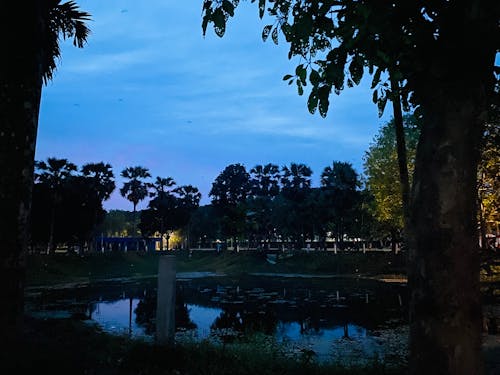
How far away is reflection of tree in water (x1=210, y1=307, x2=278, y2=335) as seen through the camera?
62.4ft

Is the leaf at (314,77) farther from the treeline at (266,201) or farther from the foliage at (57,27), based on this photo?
the treeline at (266,201)

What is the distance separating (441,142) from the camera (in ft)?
12.4

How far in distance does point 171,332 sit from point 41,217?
54.1 m

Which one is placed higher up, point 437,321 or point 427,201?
point 427,201

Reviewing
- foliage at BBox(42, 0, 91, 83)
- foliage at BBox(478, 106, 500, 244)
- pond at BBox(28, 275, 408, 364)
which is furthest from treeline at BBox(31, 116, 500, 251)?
foliage at BBox(42, 0, 91, 83)

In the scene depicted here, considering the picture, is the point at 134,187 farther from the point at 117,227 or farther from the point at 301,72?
the point at 301,72

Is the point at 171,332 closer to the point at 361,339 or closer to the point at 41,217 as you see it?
the point at 361,339

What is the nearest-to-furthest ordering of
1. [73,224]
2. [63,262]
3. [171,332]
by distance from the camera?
[171,332] → [63,262] → [73,224]

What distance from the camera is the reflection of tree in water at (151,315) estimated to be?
19719mm

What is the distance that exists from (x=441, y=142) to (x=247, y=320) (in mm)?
19183

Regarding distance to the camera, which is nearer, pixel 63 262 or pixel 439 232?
pixel 439 232

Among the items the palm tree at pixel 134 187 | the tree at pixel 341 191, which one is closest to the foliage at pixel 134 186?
the palm tree at pixel 134 187

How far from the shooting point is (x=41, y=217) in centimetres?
5838

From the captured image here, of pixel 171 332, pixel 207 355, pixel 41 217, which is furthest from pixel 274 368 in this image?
pixel 41 217
